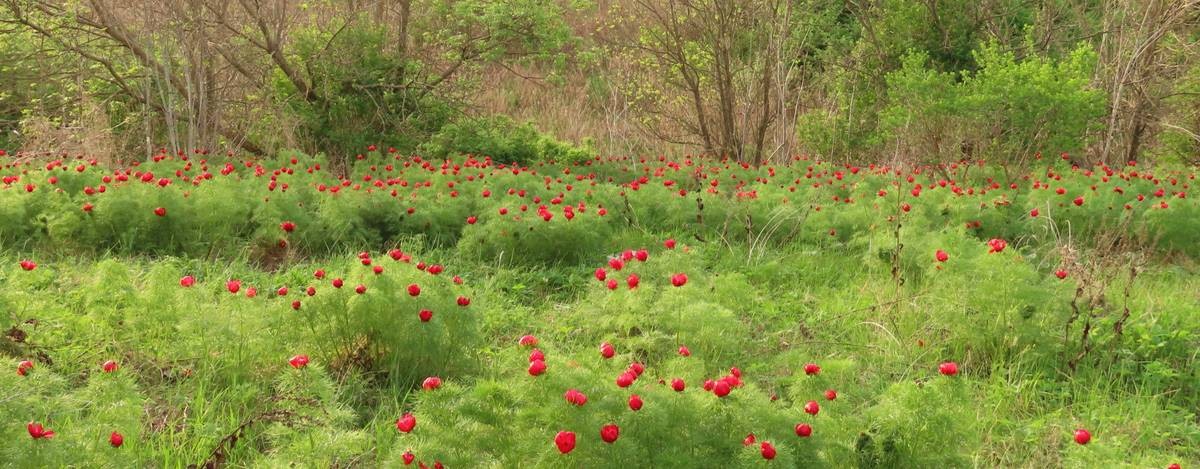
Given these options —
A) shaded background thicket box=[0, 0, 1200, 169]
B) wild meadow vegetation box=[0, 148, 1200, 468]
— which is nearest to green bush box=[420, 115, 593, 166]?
shaded background thicket box=[0, 0, 1200, 169]

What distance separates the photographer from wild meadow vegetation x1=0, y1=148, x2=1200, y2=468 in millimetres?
2504

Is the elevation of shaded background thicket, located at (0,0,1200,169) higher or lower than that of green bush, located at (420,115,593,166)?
higher

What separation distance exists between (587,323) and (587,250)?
1.49 metres

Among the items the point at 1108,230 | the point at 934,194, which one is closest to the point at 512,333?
the point at 934,194

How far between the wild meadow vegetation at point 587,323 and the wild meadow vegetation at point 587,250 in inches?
0.7

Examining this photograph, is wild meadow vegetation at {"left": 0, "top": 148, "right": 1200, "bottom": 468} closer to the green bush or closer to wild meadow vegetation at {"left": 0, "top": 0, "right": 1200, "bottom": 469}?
wild meadow vegetation at {"left": 0, "top": 0, "right": 1200, "bottom": 469}

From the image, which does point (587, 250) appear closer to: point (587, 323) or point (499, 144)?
point (587, 323)

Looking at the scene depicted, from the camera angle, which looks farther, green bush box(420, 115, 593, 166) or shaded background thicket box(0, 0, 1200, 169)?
green bush box(420, 115, 593, 166)

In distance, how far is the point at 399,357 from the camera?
141 inches

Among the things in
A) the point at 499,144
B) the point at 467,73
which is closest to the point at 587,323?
the point at 499,144

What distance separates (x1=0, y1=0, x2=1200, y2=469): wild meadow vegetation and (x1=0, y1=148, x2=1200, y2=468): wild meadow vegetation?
2 centimetres

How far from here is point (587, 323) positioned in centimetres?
421

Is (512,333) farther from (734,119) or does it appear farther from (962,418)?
(734,119)

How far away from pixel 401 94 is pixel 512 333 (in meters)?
5.94
